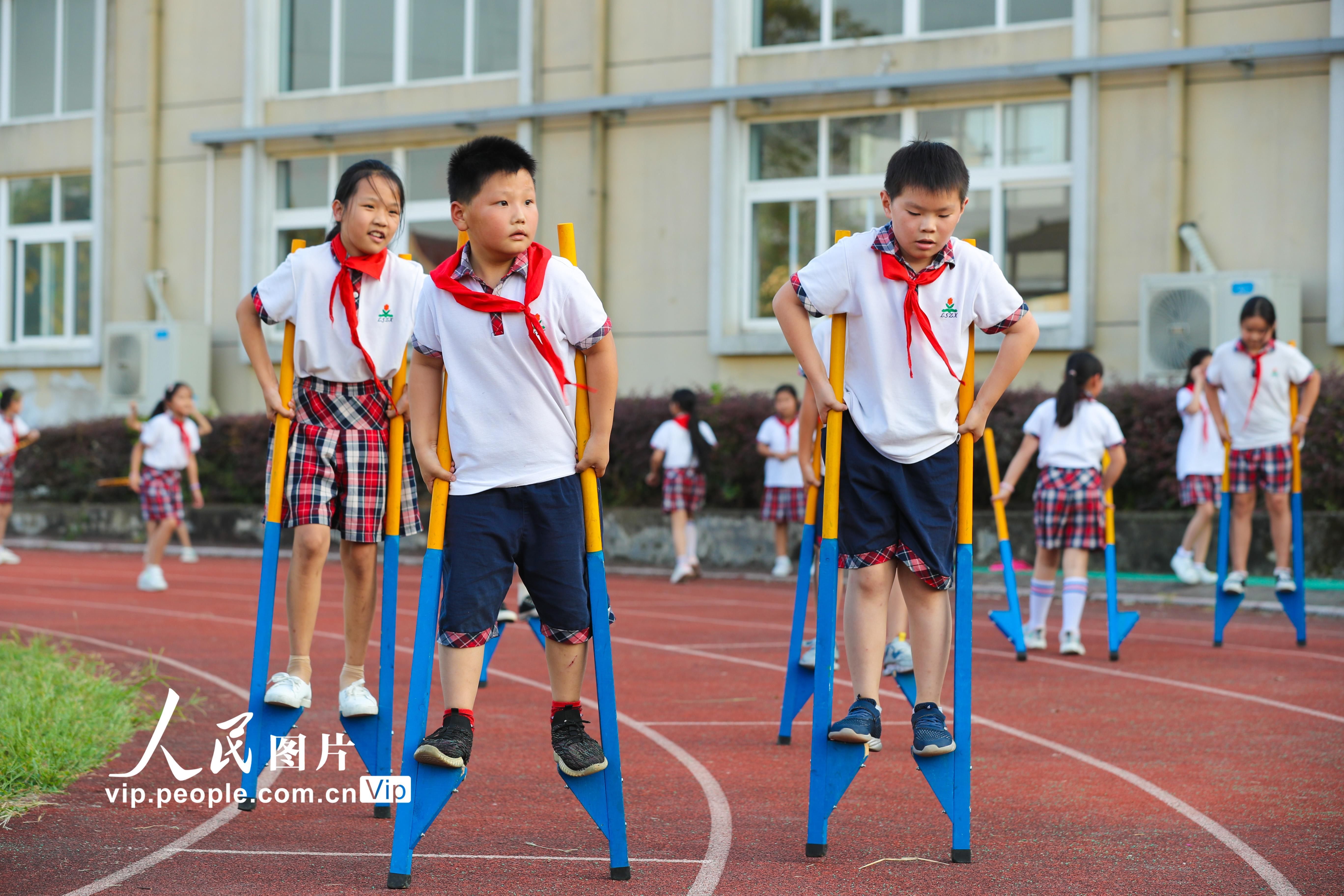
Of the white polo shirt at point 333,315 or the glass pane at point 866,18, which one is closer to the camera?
the white polo shirt at point 333,315

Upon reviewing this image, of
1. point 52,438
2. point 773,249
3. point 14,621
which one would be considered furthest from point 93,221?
point 14,621

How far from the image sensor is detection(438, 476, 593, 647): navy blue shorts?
432 cm

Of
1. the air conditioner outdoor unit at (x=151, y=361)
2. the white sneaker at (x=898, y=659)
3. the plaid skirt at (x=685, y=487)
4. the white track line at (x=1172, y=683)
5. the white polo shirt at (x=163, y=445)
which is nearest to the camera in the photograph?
the white sneaker at (x=898, y=659)

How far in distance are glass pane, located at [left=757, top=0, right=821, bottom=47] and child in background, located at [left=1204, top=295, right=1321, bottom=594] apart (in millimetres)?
9286

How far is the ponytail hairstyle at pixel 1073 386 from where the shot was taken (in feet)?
30.4

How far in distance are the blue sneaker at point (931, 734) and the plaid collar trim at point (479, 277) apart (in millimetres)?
1790

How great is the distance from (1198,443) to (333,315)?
10129 mm

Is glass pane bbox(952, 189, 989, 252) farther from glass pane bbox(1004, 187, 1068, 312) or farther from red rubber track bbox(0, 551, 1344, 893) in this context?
red rubber track bbox(0, 551, 1344, 893)

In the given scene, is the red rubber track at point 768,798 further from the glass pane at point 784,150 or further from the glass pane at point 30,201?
the glass pane at point 30,201

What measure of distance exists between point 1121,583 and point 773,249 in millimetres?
6756

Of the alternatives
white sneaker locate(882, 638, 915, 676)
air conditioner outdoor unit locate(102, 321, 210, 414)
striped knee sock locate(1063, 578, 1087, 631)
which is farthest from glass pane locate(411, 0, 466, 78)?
white sneaker locate(882, 638, 915, 676)

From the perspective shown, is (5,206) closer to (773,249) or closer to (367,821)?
(773,249)

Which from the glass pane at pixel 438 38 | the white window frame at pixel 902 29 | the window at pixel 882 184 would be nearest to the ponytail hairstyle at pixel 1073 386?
the window at pixel 882 184

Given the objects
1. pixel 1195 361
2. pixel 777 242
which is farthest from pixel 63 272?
pixel 1195 361
